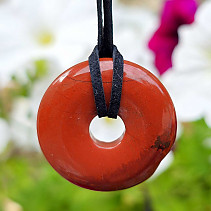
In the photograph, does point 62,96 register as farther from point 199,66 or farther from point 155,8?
A: point 155,8

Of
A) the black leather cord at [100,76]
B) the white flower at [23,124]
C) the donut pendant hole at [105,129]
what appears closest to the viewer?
the black leather cord at [100,76]

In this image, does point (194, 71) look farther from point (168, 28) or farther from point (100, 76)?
point (100, 76)

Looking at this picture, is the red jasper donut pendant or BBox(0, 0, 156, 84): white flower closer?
the red jasper donut pendant

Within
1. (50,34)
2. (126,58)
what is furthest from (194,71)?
(50,34)

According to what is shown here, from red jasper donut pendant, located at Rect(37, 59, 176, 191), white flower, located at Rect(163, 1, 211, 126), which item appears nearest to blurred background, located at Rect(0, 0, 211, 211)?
white flower, located at Rect(163, 1, 211, 126)

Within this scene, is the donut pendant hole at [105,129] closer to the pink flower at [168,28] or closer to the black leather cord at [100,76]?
the pink flower at [168,28]

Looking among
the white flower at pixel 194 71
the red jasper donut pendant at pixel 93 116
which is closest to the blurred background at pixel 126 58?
the white flower at pixel 194 71

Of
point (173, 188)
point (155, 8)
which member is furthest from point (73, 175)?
point (155, 8)

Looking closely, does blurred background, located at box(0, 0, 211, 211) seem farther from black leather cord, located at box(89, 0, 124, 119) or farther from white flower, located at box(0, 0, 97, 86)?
black leather cord, located at box(89, 0, 124, 119)
